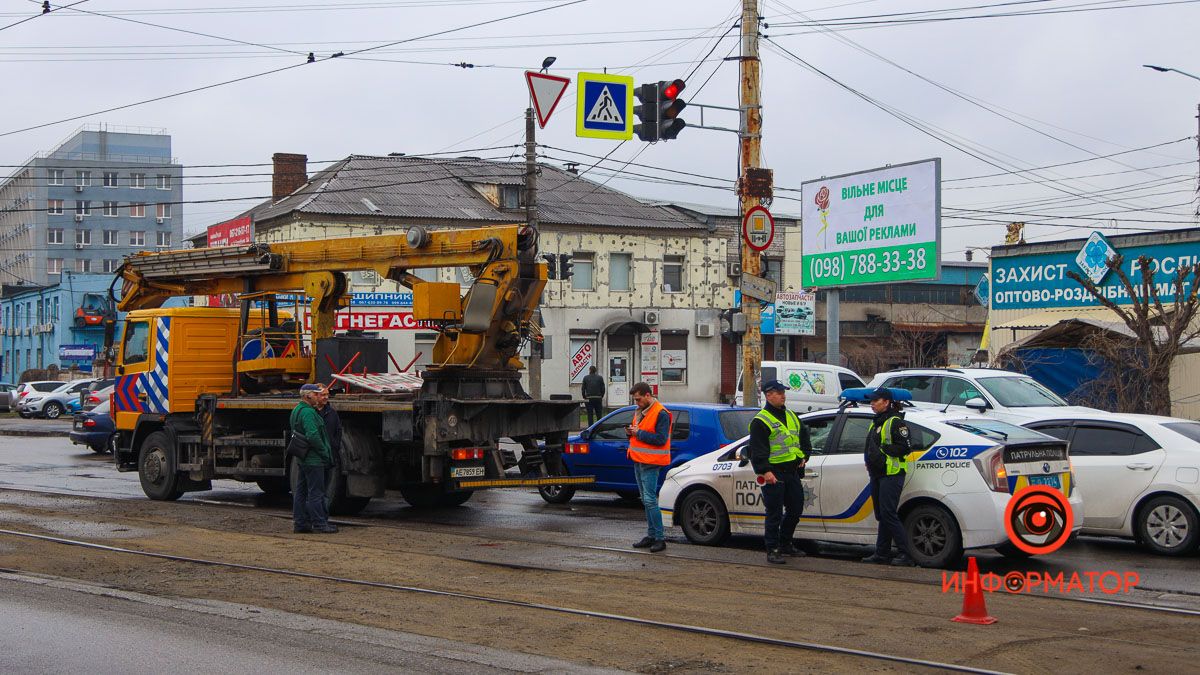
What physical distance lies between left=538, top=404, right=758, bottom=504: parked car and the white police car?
2751 mm

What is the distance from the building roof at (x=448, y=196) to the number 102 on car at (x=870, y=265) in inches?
527

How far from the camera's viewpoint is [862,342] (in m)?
58.4

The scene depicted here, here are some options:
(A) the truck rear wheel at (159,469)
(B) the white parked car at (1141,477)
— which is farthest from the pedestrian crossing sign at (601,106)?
(B) the white parked car at (1141,477)

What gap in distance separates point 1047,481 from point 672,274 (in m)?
35.4

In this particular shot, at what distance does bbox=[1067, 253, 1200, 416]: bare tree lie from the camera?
20750 millimetres

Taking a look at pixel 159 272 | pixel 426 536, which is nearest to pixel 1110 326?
pixel 426 536

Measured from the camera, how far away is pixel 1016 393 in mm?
18266

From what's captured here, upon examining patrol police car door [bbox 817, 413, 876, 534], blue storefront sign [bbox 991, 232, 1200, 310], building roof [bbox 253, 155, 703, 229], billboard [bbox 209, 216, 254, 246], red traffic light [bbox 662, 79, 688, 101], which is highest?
building roof [bbox 253, 155, 703, 229]

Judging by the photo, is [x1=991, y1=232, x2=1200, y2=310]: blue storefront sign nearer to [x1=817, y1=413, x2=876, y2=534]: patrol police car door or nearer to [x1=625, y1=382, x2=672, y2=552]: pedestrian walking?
[x1=817, y1=413, x2=876, y2=534]: patrol police car door

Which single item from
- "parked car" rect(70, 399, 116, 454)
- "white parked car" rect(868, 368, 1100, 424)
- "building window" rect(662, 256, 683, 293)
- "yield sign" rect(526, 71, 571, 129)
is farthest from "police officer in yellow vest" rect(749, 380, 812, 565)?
"building window" rect(662, 256, 683, 293)

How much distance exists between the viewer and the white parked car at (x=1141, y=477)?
12.4m

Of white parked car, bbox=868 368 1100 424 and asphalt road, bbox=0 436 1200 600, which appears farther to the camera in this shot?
white parked car, bbox=868 368 1100 424

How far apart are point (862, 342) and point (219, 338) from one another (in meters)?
43.7

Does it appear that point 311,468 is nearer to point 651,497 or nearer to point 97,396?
point 651,497
